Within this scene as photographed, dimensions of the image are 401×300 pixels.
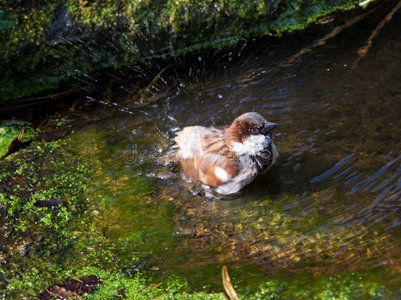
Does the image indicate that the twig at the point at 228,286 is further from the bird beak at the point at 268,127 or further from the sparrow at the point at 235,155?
the bird beak at the point at 268,127

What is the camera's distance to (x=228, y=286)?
136 inches

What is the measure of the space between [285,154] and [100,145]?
165cm

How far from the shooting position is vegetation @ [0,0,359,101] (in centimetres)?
606

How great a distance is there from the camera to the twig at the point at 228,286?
3.35 meters

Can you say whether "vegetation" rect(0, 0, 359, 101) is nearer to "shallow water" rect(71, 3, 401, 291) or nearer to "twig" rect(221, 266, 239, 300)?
"shallow water" rect(71, 3, 401, 291)

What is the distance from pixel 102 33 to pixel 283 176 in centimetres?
266

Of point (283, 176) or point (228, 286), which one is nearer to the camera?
point (228, 286)

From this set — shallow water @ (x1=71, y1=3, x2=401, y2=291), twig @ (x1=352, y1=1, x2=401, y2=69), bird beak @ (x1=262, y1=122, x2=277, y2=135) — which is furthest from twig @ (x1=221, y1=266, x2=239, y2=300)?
twig @ (x1=352, y1=1, x2=401, y2=69)

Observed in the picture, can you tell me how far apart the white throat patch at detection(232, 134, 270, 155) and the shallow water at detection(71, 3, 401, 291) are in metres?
0.27

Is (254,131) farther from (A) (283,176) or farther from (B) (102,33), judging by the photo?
(B) (102,33)

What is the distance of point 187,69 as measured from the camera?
6.18m

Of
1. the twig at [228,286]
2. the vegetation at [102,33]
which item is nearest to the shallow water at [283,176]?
the twig at [228,286]

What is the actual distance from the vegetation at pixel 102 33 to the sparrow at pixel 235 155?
6.16 ft

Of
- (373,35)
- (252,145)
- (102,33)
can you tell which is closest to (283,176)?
(252,145)
